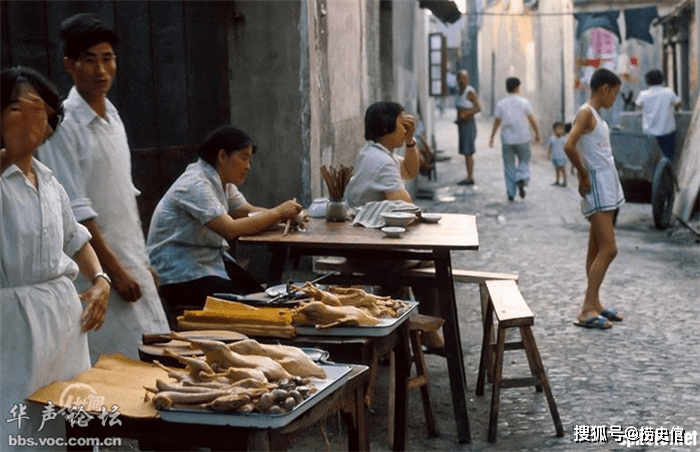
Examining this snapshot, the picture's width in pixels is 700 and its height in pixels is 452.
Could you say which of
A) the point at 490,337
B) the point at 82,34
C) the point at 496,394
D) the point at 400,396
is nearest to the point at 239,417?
the point at 82,34

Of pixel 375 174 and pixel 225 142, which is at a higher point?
pixel 225 142

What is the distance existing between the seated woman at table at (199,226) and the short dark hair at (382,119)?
1.32 meters

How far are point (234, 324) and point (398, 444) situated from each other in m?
1.49

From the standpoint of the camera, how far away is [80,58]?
4.43m

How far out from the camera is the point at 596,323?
800 centimetres

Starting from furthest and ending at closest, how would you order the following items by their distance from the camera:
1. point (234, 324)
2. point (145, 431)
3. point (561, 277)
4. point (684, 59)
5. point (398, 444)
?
point (684, 59) → point (561, 277) → point (398, 444) → point (234, 324) → point (145, 431)

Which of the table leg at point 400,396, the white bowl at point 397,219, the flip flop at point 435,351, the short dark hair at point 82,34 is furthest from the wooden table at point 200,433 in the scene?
the flip flop at point 435,351

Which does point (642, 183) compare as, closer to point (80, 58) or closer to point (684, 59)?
point (684, 59)

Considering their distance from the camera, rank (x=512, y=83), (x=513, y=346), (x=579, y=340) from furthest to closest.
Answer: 1. (x=512, y=83)
2. (x=579, y=340)
3. (x=513, y=346)

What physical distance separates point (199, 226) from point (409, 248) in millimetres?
1132

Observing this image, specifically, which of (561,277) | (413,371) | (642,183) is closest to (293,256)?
(413,371)

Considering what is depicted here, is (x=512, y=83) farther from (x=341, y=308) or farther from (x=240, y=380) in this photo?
(x=240, y=380)

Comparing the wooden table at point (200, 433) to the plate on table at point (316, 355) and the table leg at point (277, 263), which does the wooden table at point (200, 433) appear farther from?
the table leg at point (277, 263)

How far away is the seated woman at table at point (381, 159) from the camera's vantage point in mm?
6734
